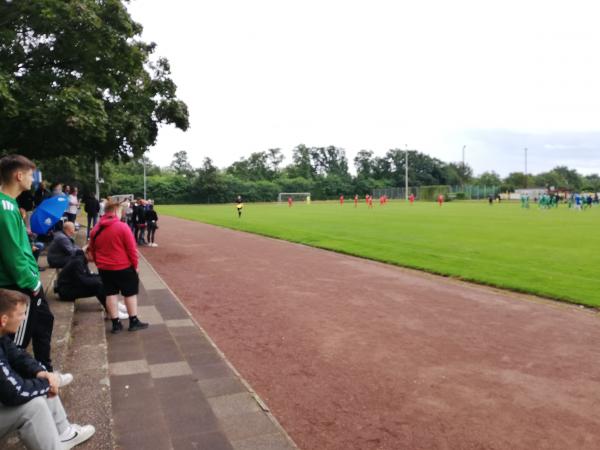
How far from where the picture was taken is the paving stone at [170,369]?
4738mm

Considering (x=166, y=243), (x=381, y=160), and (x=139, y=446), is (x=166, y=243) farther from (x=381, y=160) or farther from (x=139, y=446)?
(x=381, y=160)

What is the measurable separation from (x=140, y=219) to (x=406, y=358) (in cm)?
1317

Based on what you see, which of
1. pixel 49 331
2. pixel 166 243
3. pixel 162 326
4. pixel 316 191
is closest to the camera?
pixel 49 331

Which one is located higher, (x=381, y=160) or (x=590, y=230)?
(x=381, y=160)

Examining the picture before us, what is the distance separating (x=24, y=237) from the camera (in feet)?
11.7

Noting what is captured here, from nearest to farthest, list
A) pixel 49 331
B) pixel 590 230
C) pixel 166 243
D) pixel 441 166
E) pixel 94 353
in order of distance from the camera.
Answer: pixel 49 331 < pixel 94 353 < pixel 166 243 < pixel 590 230 < pixel 441 166

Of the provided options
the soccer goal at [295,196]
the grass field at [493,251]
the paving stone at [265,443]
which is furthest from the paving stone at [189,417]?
the soccer goal at [295,196]

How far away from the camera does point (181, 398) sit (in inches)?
165

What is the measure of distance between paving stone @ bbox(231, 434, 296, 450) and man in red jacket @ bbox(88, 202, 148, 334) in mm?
3295

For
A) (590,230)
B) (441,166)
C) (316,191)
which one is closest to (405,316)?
(590,230)

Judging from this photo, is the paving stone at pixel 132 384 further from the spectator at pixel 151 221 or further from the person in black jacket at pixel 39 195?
the spectator at pixel 151 221

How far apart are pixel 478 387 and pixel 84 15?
13.9 meters

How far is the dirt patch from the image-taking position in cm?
387

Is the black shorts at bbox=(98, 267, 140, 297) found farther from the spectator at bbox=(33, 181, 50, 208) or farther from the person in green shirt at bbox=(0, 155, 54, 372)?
the spectator at bbox=(33, 181, 50, 208)
